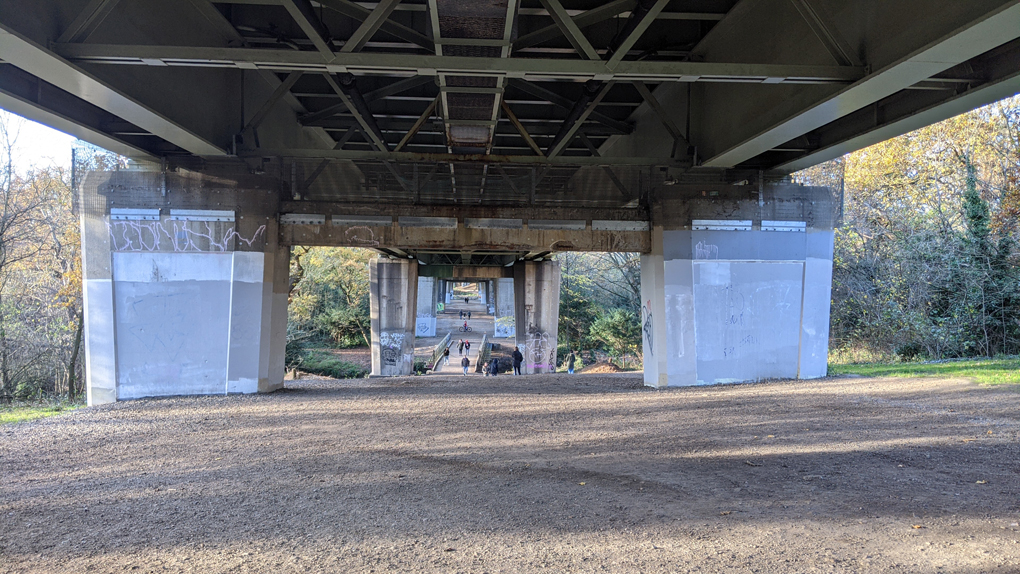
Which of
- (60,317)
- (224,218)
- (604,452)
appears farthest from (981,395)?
(60,317)

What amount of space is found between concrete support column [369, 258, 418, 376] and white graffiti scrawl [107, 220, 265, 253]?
21.4 m

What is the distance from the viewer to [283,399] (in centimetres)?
1318

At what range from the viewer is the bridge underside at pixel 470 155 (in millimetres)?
7691

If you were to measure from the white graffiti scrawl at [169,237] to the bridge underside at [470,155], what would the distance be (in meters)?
Result: 0.04

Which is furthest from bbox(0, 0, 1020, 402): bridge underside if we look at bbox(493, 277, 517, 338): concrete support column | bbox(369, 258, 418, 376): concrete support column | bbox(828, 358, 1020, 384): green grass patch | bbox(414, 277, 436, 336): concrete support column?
bbox(493, 277, 517, 338): concrete support column

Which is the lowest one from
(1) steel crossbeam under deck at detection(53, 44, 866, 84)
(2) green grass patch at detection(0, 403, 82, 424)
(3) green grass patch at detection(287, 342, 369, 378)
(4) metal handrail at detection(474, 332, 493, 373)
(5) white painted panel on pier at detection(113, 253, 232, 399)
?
(4) metal handrail at detection(474, 332, 493, 373)

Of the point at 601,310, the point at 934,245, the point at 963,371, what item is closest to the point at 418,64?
the point at 963,371

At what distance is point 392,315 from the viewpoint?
3538 centimetres

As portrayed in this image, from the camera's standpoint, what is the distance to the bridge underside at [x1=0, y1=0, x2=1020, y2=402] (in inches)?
303

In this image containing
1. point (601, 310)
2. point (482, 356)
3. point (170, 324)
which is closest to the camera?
point (170, 324)

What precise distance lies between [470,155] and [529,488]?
8731 mm

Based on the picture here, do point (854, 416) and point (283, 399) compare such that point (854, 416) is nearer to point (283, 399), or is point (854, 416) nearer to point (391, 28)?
point (391, 28)

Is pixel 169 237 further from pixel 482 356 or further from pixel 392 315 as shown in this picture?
pixel 482 356

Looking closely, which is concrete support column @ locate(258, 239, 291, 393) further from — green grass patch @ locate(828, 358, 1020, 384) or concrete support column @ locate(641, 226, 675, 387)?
green grass patch @ locate(828, 358, 1020, 384)
